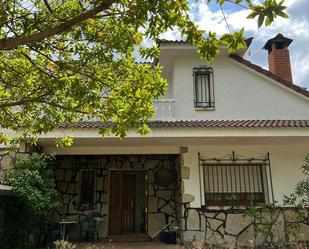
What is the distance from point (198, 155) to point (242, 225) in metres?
2.39

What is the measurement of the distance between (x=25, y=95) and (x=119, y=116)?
5.74ft

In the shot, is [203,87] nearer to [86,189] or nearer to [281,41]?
[281,41]

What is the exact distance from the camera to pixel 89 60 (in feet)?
17.9

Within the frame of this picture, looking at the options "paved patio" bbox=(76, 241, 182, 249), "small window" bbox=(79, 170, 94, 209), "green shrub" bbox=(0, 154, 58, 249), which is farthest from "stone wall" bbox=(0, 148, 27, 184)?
"paved patio" bbox=(76, 241, 182, 249)

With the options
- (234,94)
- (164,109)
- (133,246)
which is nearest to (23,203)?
(133,246)

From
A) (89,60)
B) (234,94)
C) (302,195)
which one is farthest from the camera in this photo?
(234,94)

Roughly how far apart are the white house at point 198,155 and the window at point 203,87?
0.03 meters

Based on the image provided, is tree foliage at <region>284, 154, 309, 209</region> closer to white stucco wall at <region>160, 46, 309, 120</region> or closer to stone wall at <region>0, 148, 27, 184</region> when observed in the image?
white stucco wall at <region>160, 46, 309, 120</region>

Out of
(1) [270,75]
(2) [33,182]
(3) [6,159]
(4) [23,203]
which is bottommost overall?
(4) [23,203]

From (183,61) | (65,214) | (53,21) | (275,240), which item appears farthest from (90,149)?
(53,21)

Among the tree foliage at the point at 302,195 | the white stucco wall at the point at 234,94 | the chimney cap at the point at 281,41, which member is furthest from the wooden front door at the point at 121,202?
the chimney cap at the point at 281,41

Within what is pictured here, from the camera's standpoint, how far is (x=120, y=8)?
4605mm

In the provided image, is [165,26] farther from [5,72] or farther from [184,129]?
[184,129]

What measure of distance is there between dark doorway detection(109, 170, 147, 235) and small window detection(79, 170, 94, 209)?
68 cm
